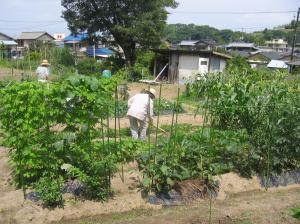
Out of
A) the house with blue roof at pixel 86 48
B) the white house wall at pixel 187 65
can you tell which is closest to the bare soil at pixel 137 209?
the white house wall at pixel 187 65

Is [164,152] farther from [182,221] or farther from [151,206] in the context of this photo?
[182,221]

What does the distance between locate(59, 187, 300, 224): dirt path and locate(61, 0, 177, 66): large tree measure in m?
17.8

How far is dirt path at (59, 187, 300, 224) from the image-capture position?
4453mm

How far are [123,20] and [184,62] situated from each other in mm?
4353

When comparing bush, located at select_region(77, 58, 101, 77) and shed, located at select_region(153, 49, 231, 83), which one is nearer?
shed, located at select_region(153, 49, 231, 83)

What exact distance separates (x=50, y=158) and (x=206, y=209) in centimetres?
203

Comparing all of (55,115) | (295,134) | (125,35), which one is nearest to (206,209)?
(295,134)

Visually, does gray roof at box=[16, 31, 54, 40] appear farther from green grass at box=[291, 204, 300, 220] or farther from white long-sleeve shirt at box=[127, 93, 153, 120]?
green grass at box=[291, 204, 300, 220]

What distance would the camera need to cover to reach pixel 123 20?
22.8 metres

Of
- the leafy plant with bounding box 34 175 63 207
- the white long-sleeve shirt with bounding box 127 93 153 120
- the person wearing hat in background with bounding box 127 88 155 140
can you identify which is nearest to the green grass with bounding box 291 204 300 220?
the leafy plant with bounding box 34 175 63 207

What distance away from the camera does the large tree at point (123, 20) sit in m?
22.2

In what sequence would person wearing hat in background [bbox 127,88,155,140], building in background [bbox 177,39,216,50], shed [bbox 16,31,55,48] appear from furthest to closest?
shed [bbox 16,31,55,48] < building in background [bbox 177,39,216,50] < person wearing hat in background [bbox 127,88,155,140]

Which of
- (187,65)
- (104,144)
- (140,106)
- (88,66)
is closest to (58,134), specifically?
(104,144)

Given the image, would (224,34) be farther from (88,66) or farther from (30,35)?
(88,66)
